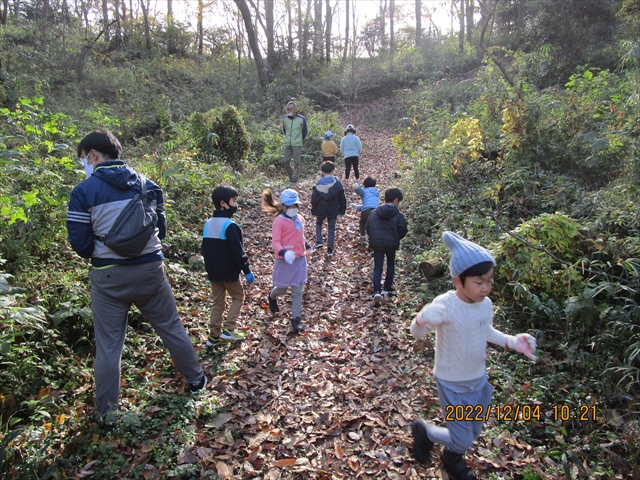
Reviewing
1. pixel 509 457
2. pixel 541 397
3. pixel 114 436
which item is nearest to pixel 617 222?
pixel 541 397

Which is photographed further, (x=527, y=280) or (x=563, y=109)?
(x=563, y=109)

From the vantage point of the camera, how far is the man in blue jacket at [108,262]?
3.15m

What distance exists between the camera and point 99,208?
124 inches

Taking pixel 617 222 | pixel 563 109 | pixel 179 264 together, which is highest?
pixel 563 109

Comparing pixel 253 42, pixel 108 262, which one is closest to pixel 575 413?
pixel 108 262

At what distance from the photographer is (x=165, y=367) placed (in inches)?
168

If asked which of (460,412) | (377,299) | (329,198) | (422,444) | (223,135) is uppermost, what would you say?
(223,135)

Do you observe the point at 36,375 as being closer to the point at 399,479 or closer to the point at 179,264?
the point at 179,264

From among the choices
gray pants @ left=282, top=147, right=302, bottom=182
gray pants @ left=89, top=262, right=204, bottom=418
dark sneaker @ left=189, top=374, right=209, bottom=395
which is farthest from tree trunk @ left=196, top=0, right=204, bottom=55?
dark sneaker @ left=189, top=374, right=209, bottom=395

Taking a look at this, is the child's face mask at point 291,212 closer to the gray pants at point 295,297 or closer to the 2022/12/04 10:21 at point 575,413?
the gray pants at point 295,297

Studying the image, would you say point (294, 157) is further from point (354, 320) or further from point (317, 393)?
point (317, 393)

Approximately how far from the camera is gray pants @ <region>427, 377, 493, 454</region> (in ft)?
9.18

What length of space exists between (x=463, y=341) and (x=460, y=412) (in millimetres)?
512

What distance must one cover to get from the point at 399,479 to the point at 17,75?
1753 cm
